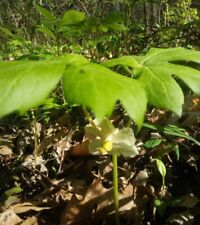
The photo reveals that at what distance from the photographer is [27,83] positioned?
808mm

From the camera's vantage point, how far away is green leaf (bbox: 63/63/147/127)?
29.5 inches

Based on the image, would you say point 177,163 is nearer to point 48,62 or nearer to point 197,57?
point 197,57

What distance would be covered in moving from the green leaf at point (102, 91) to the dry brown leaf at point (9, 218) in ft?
2.57

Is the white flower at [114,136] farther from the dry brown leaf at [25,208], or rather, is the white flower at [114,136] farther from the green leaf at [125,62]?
the dry brown leaf at [25,208]

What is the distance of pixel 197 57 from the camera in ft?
3.41

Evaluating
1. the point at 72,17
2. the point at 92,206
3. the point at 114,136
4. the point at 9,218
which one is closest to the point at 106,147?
the point at 114,136

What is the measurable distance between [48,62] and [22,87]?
0.32ft

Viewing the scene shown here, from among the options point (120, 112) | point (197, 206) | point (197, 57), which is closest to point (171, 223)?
point (197, 206)

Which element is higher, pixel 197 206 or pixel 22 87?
pixel 22 87

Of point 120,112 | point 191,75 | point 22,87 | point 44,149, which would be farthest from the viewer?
point 120,112

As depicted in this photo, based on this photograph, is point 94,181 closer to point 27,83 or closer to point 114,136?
point 114,136

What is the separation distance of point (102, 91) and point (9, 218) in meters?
0.85

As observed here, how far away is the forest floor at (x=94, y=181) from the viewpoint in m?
1.41

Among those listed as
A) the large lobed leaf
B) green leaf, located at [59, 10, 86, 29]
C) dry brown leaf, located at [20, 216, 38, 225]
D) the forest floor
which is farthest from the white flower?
green leaf, located at [59, 10, 86, 29]
